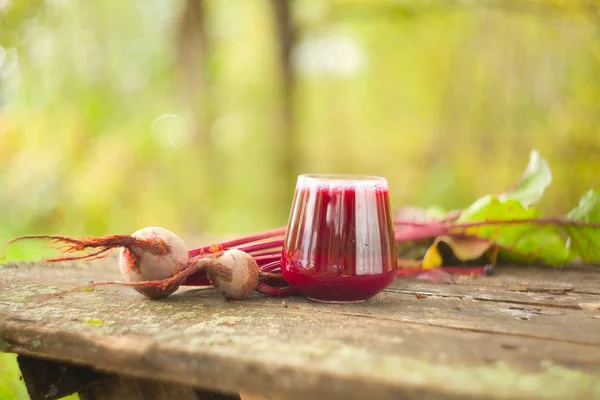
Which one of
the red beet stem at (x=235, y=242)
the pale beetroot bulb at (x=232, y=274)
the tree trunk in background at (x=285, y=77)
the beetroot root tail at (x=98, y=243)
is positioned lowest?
the pale beetroot bulb at (x=232, y=274)

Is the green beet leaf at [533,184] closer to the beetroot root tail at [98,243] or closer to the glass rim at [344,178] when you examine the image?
the glass rim at [344,178]

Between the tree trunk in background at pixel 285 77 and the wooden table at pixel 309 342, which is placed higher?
the tree trunk in background at pixel 285 77

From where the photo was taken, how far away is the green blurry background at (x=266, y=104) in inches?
166

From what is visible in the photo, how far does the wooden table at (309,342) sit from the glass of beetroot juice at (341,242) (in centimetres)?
5

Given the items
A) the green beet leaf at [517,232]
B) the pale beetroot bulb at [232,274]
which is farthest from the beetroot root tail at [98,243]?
the green beet leaf at [517,232]

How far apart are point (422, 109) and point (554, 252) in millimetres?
4919

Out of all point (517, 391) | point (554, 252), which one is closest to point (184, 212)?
point (554, 252)

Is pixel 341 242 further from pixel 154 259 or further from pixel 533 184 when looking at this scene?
pixel 533 184

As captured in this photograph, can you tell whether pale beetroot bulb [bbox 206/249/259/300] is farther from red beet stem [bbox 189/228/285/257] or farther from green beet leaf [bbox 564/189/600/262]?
green beet leaf [bbox 564/189/600/262]

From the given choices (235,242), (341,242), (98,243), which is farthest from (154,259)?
(341,242)

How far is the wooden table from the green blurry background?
9.21 ft

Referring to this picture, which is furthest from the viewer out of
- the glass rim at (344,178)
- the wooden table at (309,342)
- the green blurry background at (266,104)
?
the green blurry background at (266,104)

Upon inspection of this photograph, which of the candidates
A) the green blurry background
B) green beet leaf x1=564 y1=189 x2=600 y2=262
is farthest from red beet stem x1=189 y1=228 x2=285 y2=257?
the green blurry background

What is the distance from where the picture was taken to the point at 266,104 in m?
5.87
